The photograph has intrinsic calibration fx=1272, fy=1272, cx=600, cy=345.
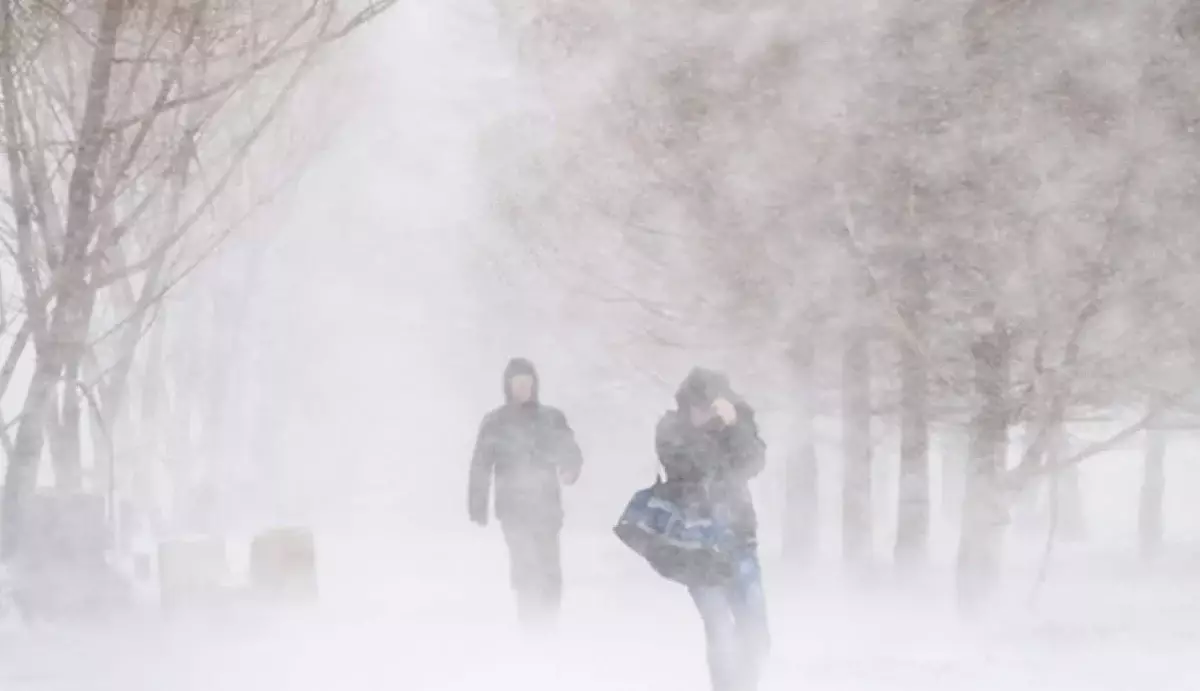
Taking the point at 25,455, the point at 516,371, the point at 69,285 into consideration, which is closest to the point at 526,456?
the point at 516,371

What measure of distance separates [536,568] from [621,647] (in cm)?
71

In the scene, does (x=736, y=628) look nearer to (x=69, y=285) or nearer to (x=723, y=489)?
(x=723, y=489)

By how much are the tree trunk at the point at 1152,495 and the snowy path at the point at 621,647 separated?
3.53 ft

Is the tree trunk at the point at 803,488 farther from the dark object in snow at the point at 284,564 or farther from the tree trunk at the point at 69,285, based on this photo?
the tree trunk at the point at 69,285

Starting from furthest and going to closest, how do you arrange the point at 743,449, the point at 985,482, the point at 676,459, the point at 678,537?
the point at 985,482 → the point at 743,449 → the point at 676,459 → the point at 678,537

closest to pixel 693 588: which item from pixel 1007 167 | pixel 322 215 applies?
pixel 1007 167

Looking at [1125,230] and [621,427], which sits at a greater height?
[1125,230]

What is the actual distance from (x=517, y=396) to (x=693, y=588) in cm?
206

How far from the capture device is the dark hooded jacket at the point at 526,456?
21.1ft

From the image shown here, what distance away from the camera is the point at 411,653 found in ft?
19.2

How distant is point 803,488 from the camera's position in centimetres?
991

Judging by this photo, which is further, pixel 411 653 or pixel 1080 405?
pixel 1080 405

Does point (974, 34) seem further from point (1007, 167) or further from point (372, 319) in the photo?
point (372, 319)

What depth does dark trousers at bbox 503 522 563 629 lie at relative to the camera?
652 cm
